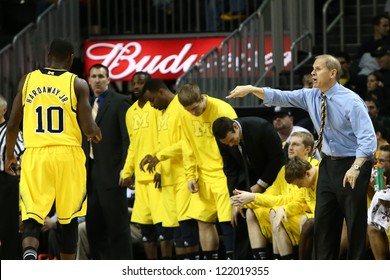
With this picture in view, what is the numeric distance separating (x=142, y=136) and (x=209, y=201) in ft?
3.89

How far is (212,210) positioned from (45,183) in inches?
114

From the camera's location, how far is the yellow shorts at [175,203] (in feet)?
44.5

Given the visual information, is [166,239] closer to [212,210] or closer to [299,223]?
[212,210]

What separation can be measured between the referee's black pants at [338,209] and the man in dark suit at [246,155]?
6.34 feet

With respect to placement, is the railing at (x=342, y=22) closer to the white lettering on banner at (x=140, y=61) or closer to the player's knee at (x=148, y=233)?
the white lettering on banner at (x=140, y=61)

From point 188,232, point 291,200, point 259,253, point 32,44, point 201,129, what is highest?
point 32,44

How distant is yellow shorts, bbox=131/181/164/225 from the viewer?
13.9 m

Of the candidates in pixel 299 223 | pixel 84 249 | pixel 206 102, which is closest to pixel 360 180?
pixel 299 223

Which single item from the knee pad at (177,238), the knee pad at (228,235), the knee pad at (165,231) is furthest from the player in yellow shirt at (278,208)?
the knee pad at (165,231)

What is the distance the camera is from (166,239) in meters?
14.0

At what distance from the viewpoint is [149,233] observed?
14.2m

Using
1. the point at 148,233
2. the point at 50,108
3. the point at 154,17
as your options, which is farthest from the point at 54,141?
the point at 154,17

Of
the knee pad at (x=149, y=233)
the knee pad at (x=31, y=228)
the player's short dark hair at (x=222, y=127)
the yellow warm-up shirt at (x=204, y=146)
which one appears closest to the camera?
the knee pad at (x=31, y=228)

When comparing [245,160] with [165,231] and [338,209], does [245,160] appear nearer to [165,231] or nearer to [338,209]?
[165,231]
